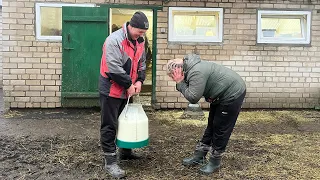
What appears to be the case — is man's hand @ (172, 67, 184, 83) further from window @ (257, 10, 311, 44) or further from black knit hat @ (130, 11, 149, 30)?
window @ (257, 10, 311, 44)

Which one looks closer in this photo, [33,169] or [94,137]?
→ [33,169]

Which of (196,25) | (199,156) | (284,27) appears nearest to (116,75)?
(199,156)

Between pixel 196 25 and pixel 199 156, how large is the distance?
13.1ft

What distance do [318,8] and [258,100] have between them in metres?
2.27

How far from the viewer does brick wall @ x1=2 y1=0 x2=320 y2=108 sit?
24.3 ft

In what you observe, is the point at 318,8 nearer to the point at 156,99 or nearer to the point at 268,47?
the point at 268,47

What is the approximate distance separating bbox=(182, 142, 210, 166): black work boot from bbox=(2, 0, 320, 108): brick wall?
340 centimetres

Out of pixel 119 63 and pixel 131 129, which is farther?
pixel 131 129

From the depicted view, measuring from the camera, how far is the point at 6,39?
7.37 metres

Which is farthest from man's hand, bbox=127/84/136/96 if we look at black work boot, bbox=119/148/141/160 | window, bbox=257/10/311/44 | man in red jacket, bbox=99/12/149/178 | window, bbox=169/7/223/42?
window, bbox=257/10/311/44

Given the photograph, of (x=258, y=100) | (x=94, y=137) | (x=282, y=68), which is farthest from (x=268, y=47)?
(x=94, y=137)

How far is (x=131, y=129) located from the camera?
160 inches

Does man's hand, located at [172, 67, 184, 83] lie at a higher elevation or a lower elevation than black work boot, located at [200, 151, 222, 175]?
higher

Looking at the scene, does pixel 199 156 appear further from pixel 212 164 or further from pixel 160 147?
pixel 160 147
